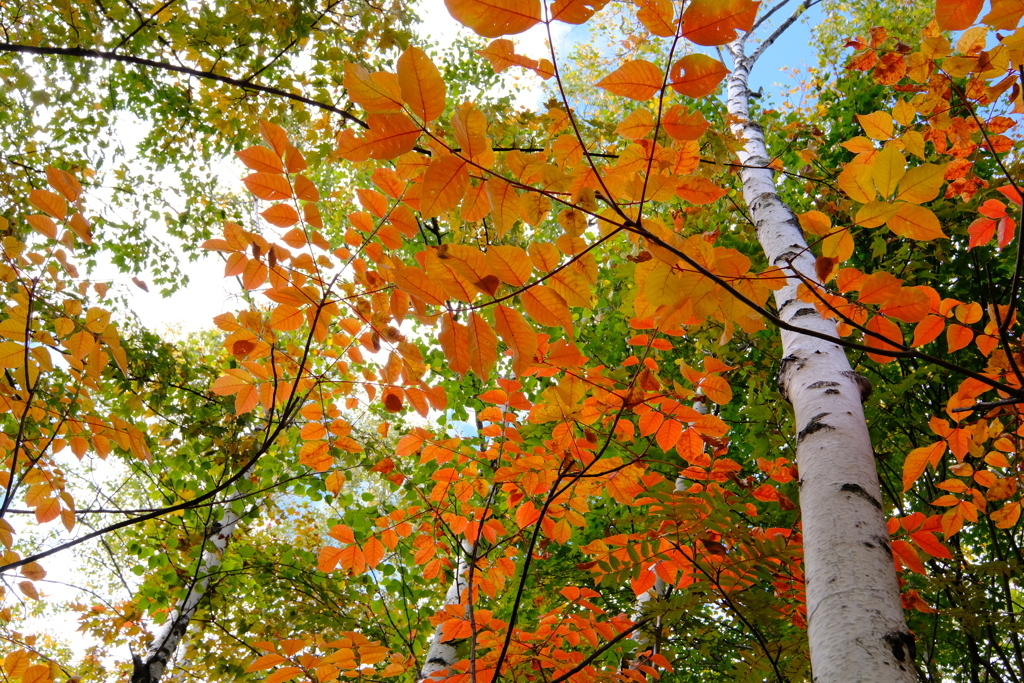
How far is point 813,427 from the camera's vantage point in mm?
1389

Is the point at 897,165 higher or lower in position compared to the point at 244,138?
lower

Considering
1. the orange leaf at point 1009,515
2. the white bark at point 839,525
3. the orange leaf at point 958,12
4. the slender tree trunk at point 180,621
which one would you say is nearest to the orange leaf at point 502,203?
the white bark at point 839,525

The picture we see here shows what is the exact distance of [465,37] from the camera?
604cm

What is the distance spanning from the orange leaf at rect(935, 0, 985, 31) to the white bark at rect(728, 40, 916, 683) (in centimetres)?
47

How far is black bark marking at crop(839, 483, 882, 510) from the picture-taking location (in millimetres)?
1188

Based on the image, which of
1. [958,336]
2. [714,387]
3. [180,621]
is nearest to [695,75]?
[714,387]

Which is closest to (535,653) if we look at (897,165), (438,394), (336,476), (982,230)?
(336,476)

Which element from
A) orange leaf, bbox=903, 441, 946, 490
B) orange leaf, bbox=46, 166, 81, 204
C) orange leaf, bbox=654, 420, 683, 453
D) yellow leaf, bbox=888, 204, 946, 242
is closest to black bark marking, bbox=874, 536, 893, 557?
orange leaf, bbox=903, 441, 946, 490

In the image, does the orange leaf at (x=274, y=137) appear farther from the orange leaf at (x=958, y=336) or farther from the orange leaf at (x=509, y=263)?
the orange leaf at (x=958, y=336)

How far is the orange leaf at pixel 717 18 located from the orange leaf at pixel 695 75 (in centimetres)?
3

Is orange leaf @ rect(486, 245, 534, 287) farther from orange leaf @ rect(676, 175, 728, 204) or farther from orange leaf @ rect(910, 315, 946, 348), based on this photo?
orange leaf @ rect(910, 315, 946, 348)

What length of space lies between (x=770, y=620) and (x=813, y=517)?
667mm

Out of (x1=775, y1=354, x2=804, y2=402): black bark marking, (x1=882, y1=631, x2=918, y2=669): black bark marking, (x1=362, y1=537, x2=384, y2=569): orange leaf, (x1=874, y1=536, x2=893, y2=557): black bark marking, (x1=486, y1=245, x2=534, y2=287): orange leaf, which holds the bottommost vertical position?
(x1=882, y1=631, x2=918, y2=669): black bark marking

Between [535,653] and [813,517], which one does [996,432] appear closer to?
[813,517]
